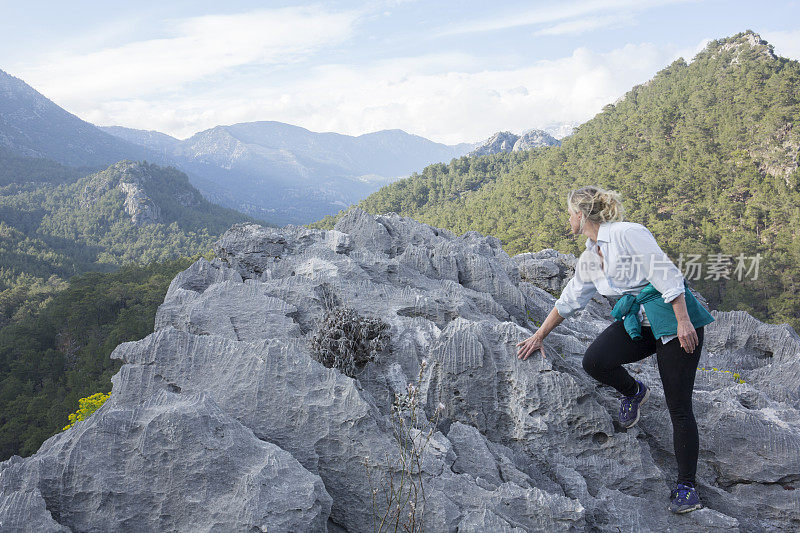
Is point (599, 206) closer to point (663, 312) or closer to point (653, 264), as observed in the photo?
point (653, 264)

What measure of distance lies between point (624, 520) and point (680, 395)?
3.23ft

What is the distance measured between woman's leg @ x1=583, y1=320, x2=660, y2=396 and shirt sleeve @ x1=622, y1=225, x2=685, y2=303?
0.45 metres

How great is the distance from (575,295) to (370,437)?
1.99m

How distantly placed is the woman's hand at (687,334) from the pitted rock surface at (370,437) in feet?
3.40

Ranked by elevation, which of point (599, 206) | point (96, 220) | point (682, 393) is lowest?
point (96, 220)

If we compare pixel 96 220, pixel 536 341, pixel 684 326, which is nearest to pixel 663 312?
pixel 684 326

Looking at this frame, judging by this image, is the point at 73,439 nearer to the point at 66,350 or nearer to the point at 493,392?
the point at 493,392

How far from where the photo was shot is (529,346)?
420cm

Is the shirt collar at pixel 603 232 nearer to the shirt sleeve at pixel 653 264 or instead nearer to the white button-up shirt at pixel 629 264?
the white button-up shirt at pixel 629 264

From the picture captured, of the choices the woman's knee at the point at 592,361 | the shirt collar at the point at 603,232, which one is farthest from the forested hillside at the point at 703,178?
the shirt collar at the point at 603,232

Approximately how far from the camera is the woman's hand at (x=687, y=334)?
10.6 ft

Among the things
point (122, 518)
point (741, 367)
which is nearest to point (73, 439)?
point (122, 518)

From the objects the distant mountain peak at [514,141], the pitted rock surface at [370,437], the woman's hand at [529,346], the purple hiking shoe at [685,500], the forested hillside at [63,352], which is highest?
the distant mountain peak at [514,141]

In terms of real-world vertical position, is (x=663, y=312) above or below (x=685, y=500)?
above
